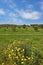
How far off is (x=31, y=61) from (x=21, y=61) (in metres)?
0.31

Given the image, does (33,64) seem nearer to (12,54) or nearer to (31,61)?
(31,61)

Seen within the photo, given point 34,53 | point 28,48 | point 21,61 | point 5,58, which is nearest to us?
point 21,61

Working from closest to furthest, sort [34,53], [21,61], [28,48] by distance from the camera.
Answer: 1. [21,61]
2. [34,53]
3. [28,48]

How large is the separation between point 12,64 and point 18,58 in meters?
0.30

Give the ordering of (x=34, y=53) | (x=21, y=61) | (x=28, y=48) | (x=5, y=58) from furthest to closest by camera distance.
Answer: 1. (x=28, y=48)
2. (x=5, y=58)
3. (x=34, y=53)
4. (x=21, y=61)

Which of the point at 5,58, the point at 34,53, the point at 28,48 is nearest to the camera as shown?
the point at 34,53

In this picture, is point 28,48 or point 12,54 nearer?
point 12,54

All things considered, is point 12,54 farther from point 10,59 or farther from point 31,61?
point 31,61

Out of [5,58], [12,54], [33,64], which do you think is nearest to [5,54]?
[5,58]

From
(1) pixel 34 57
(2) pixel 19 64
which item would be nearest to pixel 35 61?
(1) pixel 34 57

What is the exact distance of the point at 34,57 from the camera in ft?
24.3

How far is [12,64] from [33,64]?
684 millimetres

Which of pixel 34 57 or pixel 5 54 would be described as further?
pixel 5 54

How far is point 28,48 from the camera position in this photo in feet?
30.1
